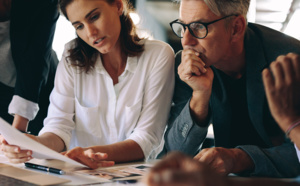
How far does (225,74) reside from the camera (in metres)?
1.73

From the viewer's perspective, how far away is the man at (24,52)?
6.23 feet

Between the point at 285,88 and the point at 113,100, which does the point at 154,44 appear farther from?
the point at 285,88

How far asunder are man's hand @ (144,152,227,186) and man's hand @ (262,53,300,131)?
42 centimetres

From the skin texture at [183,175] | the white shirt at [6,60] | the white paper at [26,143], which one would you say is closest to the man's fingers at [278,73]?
the skin texture at [183,175]

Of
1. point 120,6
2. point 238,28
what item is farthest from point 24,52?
point 238,28

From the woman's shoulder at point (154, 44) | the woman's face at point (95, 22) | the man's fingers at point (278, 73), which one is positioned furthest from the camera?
the woman's shoulder at point (154, 44)

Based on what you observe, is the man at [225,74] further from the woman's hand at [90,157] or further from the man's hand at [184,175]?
the man's hand at [184,175]

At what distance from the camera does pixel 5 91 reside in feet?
7.02

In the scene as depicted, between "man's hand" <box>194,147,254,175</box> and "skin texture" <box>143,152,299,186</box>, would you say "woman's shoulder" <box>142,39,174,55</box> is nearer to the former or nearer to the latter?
"man's hand" <box>194,147,254,175</box>

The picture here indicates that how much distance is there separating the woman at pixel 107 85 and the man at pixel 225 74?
212 mm

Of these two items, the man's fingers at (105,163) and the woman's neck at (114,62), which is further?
the woman's neck at (114,62)

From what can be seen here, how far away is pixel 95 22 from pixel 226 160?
98cm

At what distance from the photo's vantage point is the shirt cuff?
1846 millimetres

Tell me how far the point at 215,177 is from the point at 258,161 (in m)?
0.91
